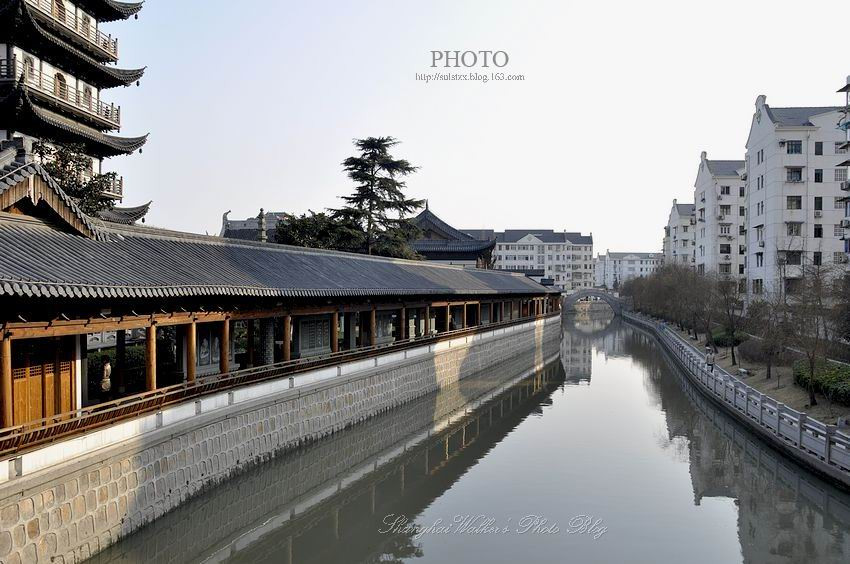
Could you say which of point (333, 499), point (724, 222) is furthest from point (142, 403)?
point (724, 222)

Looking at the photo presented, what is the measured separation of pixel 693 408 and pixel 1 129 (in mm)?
27438

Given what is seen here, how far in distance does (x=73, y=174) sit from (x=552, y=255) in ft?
→ 361

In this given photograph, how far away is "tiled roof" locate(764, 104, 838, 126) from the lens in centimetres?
4566

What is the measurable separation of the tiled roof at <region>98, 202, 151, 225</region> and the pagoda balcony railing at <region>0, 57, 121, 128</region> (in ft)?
10.7

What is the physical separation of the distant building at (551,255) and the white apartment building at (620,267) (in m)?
40.8

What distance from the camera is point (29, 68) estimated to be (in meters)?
21.8

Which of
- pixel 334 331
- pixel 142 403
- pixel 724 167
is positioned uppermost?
pixel 724 167

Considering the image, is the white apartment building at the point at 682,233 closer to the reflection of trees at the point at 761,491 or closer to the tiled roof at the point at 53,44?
the reflection of trees at the point at 761,491

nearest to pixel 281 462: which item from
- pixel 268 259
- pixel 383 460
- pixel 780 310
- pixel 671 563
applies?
pixel 383 460

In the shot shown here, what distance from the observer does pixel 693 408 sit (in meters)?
27.7

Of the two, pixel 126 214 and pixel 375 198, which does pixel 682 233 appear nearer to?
pixel 375 198

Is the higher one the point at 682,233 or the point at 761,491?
the point at 682,233

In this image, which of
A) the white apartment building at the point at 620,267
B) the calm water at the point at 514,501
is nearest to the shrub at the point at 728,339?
the calm water at the point at 514,501

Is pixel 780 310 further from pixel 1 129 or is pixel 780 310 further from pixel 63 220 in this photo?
pixel 1 129
